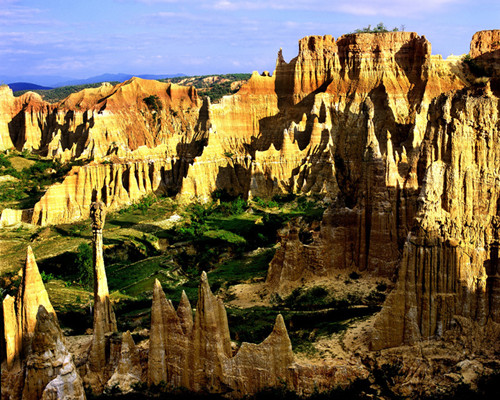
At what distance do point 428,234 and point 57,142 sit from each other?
81.1 metres

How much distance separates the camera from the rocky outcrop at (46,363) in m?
17.9

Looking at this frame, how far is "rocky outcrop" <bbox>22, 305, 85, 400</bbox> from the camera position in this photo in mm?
17938

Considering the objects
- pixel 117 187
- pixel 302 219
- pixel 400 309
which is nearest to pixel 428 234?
pixel 400 309

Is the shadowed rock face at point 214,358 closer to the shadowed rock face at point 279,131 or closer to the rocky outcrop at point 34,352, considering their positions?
the rocky outcrop at point 34,352

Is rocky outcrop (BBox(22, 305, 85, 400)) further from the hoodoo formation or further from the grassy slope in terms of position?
the grassy slope

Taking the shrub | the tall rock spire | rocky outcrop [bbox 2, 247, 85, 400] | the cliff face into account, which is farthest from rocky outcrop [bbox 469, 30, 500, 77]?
rocky outcrop [bbox 2, 247, 85, 400]

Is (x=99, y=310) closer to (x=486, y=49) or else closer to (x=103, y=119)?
(x=103, y=119)

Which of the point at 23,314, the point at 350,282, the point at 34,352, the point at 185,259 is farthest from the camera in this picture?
the point at 185,259

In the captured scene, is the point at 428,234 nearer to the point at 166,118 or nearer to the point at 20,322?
the point at 20,322

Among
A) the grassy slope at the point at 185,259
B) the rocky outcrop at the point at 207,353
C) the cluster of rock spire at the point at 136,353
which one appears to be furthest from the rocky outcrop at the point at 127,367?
the grassy slope at the point at 185,259

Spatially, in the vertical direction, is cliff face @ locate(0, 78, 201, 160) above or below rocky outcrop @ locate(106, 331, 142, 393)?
above

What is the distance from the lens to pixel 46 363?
18203 millimetres

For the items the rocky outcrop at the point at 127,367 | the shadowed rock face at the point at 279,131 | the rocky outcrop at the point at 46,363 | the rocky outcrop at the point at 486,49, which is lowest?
the rocky outcrop at the point at 127,367

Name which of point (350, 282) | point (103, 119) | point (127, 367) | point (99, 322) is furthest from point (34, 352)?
point (103, 119)
